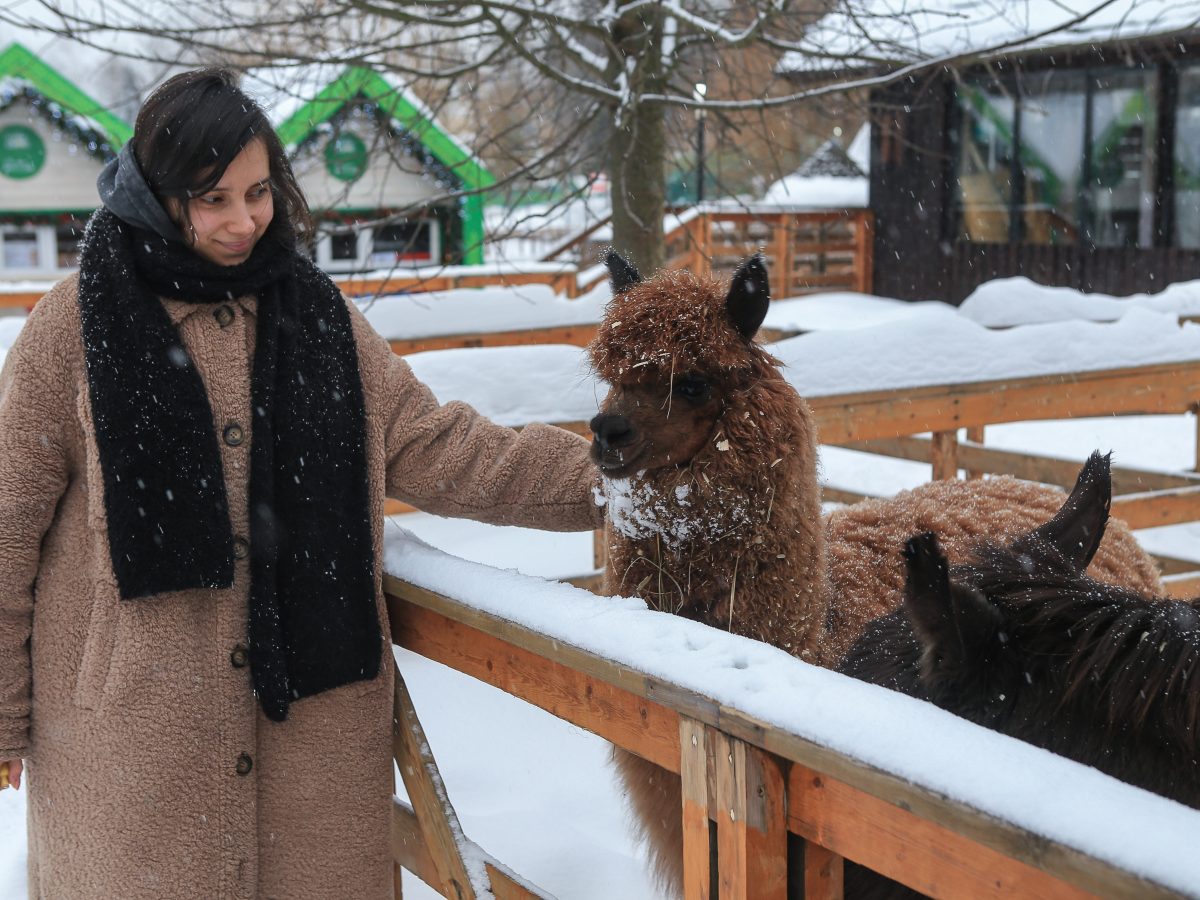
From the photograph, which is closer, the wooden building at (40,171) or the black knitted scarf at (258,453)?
the black knitted scarf at (258,453)

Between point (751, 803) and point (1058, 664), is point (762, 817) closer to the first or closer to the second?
point (751, 803)

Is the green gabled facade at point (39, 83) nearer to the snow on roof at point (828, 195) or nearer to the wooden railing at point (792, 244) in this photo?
the wooden railing at point (792, 244)

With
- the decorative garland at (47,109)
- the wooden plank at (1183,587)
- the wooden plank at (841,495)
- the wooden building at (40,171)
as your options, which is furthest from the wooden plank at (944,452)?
the wooden building at (40,171)

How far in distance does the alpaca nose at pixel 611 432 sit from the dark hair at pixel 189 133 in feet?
2.80

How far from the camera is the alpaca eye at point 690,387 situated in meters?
2.39

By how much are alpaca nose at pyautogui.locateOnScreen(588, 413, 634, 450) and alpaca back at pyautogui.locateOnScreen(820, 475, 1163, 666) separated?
2.42 feet

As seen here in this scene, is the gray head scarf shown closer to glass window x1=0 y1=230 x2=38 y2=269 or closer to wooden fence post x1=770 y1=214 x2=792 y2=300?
wooden fence post x1=770 y1=214 x2=792 y2=300

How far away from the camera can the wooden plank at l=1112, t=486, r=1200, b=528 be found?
223 inches

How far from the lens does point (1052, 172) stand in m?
15.2

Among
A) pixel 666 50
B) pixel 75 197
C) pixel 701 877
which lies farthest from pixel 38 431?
pixel 75 197

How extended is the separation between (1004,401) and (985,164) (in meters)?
11.6

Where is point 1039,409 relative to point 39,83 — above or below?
below

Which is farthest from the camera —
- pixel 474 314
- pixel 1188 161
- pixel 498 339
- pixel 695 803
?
pixel 1188 161

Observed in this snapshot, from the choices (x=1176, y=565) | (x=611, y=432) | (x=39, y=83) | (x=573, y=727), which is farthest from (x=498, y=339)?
(x=39, y=83)
